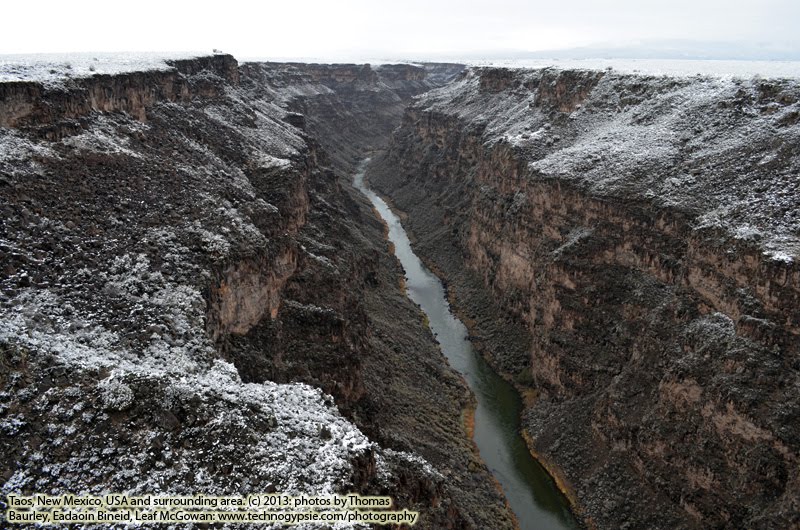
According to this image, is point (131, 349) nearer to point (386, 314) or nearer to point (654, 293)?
point (386, 314)

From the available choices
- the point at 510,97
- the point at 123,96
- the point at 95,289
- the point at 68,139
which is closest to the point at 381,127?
the point at 510,97

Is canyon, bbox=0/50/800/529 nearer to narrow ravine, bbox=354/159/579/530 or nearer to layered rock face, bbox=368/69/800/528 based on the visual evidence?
layered rock face, bbox=368/69/800/528

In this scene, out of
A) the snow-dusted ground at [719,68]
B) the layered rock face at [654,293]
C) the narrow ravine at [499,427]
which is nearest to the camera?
the layered rock face at [654,293]

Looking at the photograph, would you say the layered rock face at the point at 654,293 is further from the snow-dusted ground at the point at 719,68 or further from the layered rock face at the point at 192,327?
the layered rock face at the point at 192,327

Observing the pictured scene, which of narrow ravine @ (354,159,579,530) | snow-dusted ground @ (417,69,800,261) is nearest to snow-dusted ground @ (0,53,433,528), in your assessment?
narrow ravine @ (354,159,579,530)

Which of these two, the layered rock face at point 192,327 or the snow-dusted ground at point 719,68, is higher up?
the snow-dusted ground at point 719,68

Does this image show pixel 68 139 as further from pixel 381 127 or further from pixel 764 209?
pixel 381 127

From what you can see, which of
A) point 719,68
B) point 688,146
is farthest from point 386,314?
point 719,68

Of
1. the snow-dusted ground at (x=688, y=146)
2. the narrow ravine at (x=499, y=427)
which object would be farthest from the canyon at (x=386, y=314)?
the narrow ravine at (x=499, y=427)

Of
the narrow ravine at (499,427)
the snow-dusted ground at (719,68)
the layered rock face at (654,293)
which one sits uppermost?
the snow-dusted ground at (719,68)
